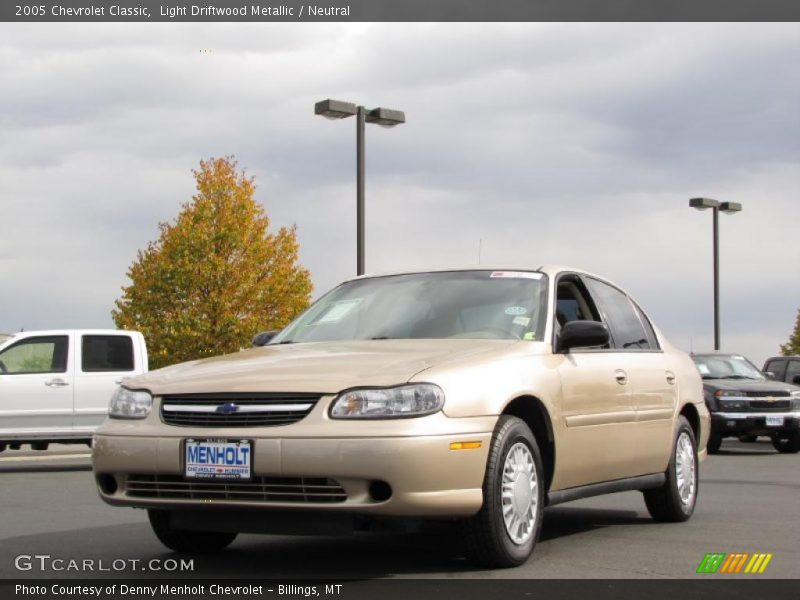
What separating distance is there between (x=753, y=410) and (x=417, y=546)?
14.1 m

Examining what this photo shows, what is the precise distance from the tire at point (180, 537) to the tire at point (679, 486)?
3153 millimetres

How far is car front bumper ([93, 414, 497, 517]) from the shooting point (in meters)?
6.04

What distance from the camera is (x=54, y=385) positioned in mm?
17406

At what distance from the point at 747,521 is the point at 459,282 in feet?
9.90

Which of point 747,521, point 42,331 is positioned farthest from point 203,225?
point 747,521

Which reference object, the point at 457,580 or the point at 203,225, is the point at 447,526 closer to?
the point at 457,580

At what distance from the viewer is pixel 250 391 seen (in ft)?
20.7

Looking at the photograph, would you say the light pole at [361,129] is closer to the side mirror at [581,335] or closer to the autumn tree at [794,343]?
the side mirror at [581,335]

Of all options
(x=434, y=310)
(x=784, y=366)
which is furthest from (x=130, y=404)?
(x=784, y=366)

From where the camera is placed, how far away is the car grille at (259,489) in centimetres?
614

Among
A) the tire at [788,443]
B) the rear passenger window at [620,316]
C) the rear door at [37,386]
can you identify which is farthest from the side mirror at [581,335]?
the tire at [788,443]

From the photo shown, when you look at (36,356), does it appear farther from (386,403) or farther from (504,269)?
(386,403)

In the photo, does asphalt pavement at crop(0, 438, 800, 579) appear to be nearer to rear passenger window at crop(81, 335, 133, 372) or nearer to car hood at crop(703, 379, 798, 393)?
rear passenger window at crop(81, 335, 133, 372)
